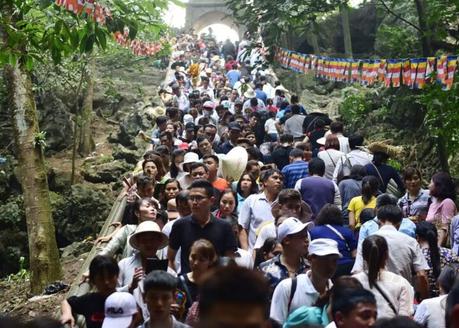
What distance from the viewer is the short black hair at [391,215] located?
6.11 m

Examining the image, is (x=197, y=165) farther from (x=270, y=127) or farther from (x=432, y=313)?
(x=270, y=127)

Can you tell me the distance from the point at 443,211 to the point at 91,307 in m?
4.20

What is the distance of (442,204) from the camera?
302 inches

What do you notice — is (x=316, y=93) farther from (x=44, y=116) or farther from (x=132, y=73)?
(x=132, y=73)

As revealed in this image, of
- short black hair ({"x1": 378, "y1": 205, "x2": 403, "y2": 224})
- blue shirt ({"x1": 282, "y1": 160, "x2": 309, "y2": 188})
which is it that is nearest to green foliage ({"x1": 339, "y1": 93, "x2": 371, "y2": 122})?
blue shirt ({"x1": 282, "y1": 160, "x2": 309, "y2": 188})

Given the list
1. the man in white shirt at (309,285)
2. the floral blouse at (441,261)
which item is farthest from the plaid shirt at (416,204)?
the man in white shirt at (309,285)

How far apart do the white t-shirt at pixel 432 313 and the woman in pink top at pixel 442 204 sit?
279 cm

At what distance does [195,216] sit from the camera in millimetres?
6207

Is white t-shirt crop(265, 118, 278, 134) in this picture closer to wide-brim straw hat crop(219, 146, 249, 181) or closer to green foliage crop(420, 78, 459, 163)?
green foliage crop(420, 78, 459, 163)

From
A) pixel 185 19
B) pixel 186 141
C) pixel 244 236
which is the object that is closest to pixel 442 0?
pixel 186 141

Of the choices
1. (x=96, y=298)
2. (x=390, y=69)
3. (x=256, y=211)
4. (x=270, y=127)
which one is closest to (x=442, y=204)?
(x=256, y=211)

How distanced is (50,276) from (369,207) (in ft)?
17.2

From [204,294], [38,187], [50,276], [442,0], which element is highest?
[442,0]

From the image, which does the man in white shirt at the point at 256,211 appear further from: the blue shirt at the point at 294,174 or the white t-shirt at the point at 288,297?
the white t-shirt at the point at 288,297
